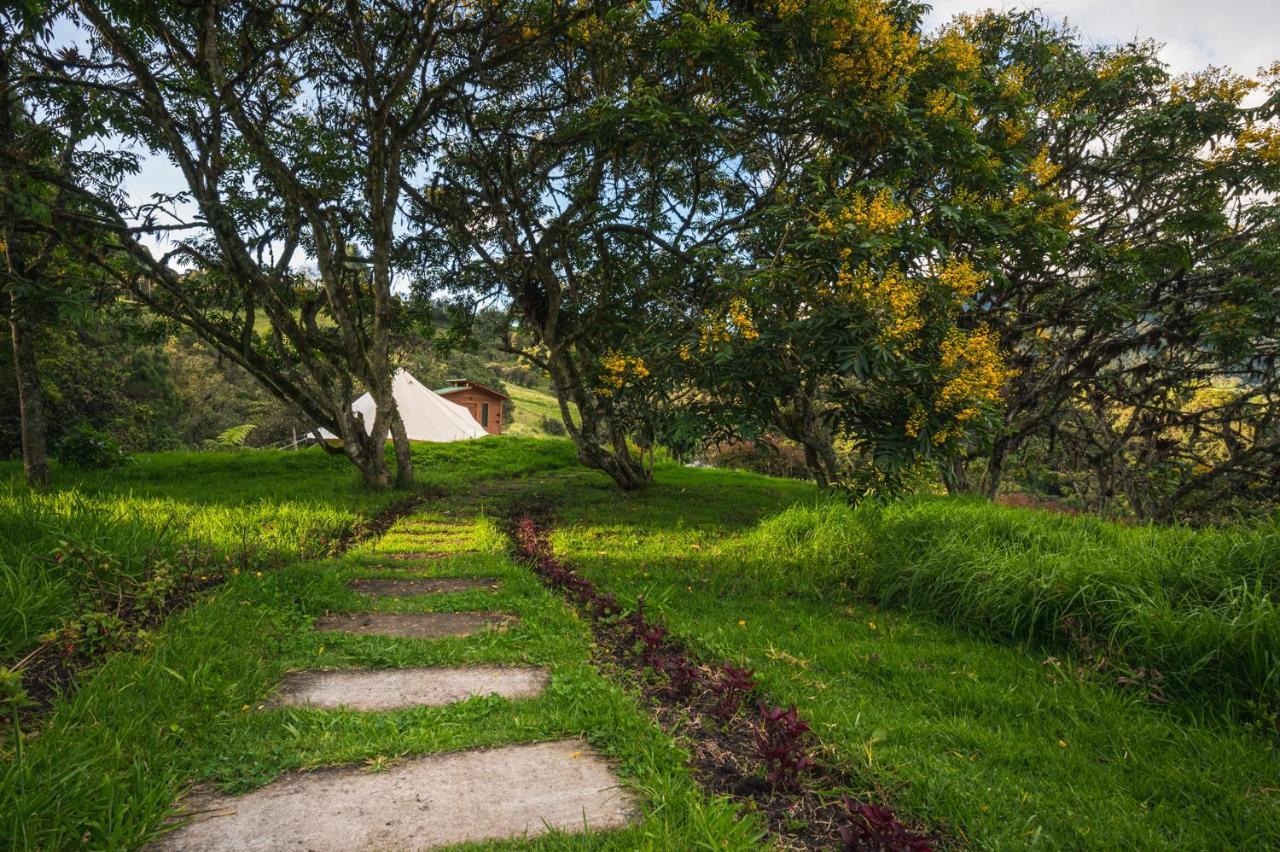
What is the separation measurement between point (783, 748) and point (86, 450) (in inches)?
518

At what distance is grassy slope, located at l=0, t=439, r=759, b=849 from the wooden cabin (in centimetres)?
3444

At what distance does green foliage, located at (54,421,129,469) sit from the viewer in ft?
33.5

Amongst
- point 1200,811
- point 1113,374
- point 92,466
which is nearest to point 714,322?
point 1200,811

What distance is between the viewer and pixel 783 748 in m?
2.16

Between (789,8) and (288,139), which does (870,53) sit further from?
(288,139)

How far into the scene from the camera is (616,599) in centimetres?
427

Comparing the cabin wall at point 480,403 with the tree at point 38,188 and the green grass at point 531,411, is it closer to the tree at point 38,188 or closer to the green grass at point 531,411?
the green grass at point 531,411

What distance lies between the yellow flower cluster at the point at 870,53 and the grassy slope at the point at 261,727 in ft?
21.8

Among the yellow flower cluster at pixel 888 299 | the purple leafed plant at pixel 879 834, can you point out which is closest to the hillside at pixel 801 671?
the purple leafed plant at pixel 879 834

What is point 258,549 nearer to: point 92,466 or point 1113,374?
point 92,466

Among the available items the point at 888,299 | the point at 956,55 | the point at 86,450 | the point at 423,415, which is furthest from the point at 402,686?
the point at 423,415

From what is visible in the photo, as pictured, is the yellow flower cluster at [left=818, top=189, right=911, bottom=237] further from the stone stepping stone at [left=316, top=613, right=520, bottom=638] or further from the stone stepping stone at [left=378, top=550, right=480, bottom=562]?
the stone stepping stone at [left=378, top=550, right=480, bottom=562]

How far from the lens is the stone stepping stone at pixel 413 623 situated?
365cm

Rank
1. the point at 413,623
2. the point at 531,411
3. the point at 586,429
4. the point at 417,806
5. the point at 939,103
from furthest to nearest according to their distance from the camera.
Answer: the point at 531,411 < the point at 586,429 < the point at 939,103 < the point at 413,623 < the point at 417,806
